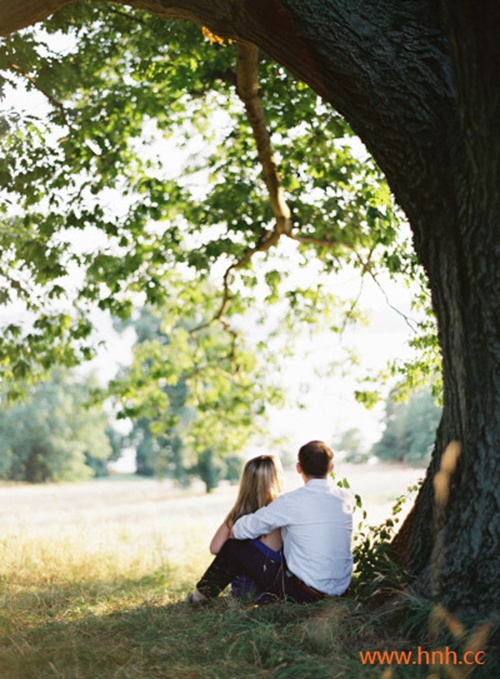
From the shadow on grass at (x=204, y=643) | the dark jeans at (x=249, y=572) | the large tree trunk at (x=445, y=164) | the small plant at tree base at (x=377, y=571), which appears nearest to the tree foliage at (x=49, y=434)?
the dark jeans at (x=249, y=572)

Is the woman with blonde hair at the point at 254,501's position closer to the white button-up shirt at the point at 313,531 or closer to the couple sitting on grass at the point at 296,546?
the couple sitting on grass at the point at 296,546

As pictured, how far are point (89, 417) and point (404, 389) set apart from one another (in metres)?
46.0

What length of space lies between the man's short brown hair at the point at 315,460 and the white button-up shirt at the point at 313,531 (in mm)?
73

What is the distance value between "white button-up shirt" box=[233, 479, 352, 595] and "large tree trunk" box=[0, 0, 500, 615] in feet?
2.67

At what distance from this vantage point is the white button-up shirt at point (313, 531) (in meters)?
5.83

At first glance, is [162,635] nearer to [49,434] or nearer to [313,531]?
[313,531]

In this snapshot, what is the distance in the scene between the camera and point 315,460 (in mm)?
6047

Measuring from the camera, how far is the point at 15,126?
363 inches

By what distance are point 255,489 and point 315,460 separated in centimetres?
68

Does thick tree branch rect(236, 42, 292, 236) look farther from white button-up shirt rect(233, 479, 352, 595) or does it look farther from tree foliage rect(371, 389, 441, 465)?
tree foliage rect(371, 389, 441, 465)

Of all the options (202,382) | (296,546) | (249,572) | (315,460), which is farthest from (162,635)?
(202,382)

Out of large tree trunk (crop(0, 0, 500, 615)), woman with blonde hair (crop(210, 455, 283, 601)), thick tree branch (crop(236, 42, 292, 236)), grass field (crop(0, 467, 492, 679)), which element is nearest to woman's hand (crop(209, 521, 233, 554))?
woman with blonde hair (crop(210, 455, 283, 601))

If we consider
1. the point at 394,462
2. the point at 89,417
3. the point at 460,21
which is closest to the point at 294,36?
the point at 460,21

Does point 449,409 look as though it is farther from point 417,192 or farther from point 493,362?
point 417,192
